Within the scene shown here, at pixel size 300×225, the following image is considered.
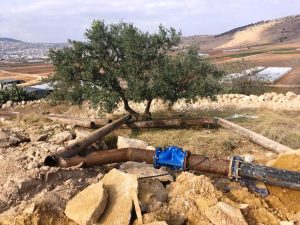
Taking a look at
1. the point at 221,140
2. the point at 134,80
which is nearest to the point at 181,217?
the point at 221,140

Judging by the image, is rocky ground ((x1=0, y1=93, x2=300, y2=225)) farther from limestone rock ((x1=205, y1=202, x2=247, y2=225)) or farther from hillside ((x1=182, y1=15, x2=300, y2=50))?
hillside ((x1=182, y1=15, x2=300, y2=50))

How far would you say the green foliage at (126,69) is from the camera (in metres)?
12.5

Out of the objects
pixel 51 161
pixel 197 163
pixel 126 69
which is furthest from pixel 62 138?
pixel 197 163

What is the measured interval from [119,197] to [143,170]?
1.53 m

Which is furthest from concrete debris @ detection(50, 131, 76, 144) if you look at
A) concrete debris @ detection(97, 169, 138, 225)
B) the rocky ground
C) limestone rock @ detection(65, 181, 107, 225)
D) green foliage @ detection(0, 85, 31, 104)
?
green foliage @ detection(0, 85, 31, 104)

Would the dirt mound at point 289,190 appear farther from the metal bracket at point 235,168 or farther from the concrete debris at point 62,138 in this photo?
the concrete debris at point 62,138

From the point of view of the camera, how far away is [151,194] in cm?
618

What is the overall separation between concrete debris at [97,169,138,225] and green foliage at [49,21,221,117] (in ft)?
19.9

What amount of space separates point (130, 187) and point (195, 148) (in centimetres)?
453

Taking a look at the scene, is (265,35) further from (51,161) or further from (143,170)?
(51,161)

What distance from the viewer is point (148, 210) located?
231 inches

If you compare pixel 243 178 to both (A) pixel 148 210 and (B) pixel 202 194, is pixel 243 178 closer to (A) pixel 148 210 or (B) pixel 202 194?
(B) pixel 202 194

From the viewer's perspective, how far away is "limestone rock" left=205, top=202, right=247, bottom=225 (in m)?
5.54

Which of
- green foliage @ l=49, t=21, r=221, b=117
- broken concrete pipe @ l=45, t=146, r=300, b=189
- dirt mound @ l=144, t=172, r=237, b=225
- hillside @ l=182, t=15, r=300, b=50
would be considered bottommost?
hillside @ l=182, t=15, r=300, b=50
